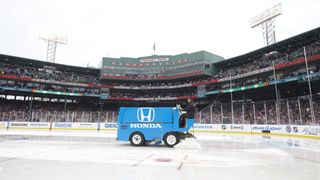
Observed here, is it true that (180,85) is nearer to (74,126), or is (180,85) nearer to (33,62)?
(74,126)

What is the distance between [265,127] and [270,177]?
22113 mm

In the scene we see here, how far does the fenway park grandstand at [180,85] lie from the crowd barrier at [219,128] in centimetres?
93

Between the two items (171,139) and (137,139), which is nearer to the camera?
(171,139)

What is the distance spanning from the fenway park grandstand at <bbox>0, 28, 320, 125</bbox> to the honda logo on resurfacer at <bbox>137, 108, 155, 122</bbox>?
17.7 m

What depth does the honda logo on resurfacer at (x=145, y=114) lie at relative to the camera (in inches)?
455

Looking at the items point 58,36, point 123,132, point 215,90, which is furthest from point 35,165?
Answer: point 58,36

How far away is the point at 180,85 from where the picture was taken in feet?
162

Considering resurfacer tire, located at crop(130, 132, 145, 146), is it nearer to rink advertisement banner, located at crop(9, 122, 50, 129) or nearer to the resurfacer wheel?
the resurfacer wheel

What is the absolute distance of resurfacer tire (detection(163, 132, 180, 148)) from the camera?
11.2 metres

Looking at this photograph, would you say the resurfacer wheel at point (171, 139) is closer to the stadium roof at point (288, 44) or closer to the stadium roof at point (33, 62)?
the stadium roof at point (288, 44)

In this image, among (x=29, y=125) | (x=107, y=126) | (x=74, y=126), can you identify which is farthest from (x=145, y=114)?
(x=29, y=125)

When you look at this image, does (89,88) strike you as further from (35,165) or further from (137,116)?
(35,165)

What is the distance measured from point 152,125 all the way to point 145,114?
73cm

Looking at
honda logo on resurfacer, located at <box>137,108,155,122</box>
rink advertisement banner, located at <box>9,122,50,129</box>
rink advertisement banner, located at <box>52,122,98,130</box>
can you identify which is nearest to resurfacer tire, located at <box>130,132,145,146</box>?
honda logo on resurfacer, located at <box>137,108,155,122</box>
